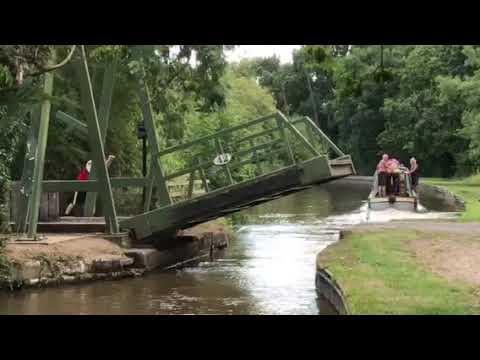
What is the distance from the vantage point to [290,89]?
9175cm

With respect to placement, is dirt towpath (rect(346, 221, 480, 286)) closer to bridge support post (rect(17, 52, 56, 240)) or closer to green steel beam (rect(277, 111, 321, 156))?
green steel beam (rect(277, 111, 321, 156))

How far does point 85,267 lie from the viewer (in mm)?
16203

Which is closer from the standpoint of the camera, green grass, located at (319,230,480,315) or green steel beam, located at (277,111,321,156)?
green grass, located at (319,230,480,315)

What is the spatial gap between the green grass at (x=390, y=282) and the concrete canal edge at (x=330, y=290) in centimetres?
11

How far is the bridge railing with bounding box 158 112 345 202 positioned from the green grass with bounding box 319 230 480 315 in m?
2.45

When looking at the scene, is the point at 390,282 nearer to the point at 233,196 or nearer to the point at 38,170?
the point at 233,196

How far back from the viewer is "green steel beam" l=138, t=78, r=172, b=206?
62.2ft

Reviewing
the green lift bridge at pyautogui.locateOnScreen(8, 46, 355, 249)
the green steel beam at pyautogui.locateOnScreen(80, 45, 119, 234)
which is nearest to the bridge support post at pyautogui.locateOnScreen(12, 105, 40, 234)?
the green lift bridge at pyautogui.locateOnScreen(8, 46, 355, 249)
